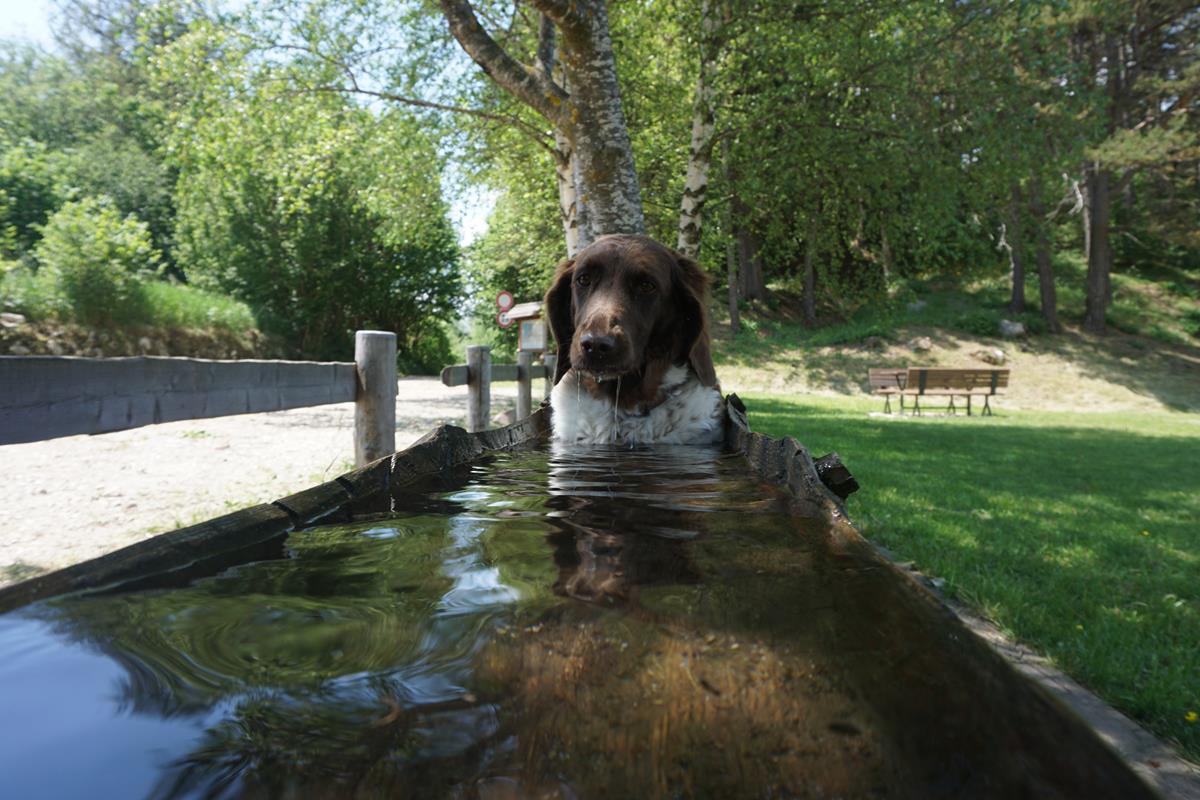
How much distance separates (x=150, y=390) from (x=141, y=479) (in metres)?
4.79

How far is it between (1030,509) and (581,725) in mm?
6342

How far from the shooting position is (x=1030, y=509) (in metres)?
5.89

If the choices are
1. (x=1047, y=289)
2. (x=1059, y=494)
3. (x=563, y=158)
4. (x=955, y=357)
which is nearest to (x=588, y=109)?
(x=563, y=158)

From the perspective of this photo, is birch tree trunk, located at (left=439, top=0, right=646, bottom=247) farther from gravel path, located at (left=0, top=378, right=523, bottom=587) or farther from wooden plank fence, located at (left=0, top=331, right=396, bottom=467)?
wooden plank fence, located at (left=0, top=331, right=396, bottom=467)

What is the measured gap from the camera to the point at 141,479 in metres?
6.49

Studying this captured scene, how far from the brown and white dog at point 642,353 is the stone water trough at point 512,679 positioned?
92.8 inches

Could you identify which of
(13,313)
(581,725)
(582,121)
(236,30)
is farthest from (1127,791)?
(13,313)

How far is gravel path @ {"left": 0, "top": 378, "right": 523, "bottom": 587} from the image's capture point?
14.6ft

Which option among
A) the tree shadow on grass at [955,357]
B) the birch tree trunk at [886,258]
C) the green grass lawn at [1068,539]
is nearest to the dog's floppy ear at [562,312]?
the green grass lawn at [1068,539]

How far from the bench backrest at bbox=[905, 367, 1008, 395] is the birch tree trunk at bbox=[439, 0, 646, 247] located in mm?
11548

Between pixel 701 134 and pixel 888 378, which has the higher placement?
pixel 701 134

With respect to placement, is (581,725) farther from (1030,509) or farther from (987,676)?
(1030,509)

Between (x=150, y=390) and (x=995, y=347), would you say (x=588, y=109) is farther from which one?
(x=995, y=347)

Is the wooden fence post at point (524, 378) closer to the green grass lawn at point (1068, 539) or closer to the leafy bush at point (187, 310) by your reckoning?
the green grass lawn at point (1068, 539)
